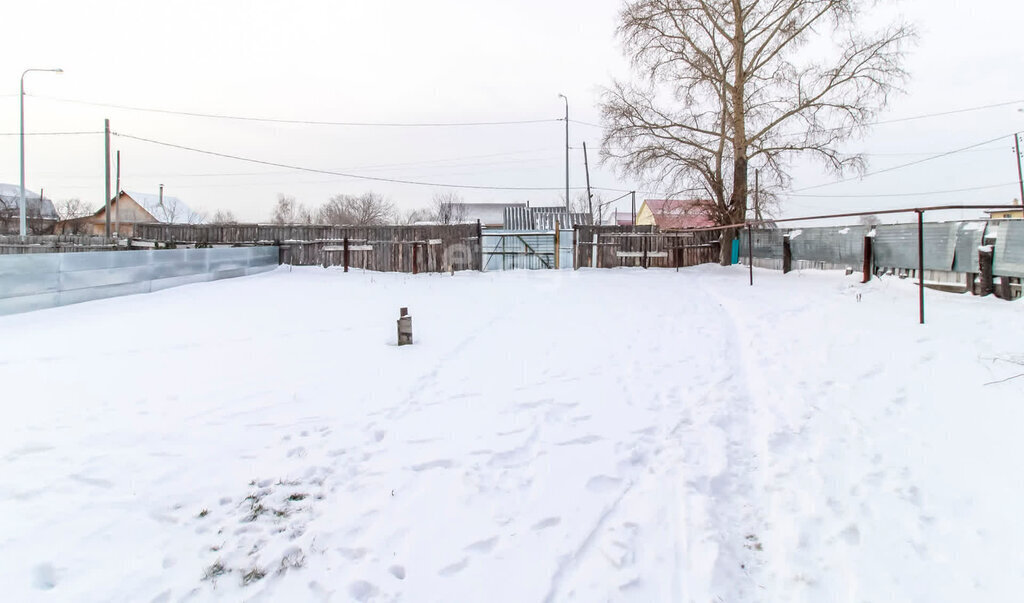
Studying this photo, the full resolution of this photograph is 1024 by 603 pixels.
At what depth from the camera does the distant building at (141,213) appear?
43831 millimetres

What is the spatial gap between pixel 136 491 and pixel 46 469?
69 centimetres

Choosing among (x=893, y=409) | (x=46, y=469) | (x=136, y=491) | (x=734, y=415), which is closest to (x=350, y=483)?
(x=136, y=491)

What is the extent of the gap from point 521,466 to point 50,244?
790 inches

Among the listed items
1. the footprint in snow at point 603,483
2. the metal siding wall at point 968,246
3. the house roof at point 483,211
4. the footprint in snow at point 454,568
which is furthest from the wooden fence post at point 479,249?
the house roof at point 483,211

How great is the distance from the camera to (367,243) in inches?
631

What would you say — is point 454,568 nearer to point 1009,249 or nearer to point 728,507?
point 728,507

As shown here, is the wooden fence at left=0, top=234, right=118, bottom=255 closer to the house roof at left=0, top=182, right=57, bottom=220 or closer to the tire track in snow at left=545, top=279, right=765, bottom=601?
the tire track in snow at left=545, top=279, right=765, bottom=601

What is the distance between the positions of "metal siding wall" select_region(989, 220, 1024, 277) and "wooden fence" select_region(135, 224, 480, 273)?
12.1m

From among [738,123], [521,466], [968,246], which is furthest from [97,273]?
[738,123]

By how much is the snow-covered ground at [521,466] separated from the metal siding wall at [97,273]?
248 cm

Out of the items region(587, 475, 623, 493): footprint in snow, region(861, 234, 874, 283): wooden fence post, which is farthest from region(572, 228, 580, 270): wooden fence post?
region(587, 475, 623, 493): footprint in snow

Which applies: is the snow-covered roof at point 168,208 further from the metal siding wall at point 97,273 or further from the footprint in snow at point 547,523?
the footprint in snow at point 547,523

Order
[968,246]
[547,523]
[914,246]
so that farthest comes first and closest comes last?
[914,246]
[968,246]
[547,523]

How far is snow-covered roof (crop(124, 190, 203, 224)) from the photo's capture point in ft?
175
